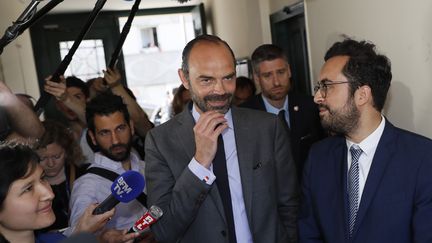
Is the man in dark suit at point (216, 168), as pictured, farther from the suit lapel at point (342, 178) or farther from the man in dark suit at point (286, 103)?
the man in dark suit at point (286, 103)

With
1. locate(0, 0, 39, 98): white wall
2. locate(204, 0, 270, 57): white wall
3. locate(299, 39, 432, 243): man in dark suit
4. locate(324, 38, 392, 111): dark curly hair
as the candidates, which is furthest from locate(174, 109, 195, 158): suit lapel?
locate(204, 0, 270, 57): white wall

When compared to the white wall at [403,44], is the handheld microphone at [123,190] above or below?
below

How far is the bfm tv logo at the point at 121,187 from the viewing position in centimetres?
127

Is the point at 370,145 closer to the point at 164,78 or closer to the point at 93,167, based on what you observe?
the point at 93,167

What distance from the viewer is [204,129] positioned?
1271 millimetres

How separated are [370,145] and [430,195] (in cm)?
25

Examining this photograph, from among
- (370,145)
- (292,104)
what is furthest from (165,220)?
(292,104)

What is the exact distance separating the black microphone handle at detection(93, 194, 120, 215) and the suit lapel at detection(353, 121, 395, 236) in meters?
0.80

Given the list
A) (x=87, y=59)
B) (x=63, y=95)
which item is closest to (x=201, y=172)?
(x=63, y=95)

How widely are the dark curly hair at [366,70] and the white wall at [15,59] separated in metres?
3.19

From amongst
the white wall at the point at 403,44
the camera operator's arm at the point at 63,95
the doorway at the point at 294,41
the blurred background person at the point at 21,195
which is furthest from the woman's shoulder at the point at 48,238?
the doorway at the point at 294,41

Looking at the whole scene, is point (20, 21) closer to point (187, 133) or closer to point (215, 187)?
point (187, 133)

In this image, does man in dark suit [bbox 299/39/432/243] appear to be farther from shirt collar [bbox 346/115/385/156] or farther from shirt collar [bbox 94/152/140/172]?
shirt collar [bbox 94/152/140/172]

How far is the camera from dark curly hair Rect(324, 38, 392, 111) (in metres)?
1.42
